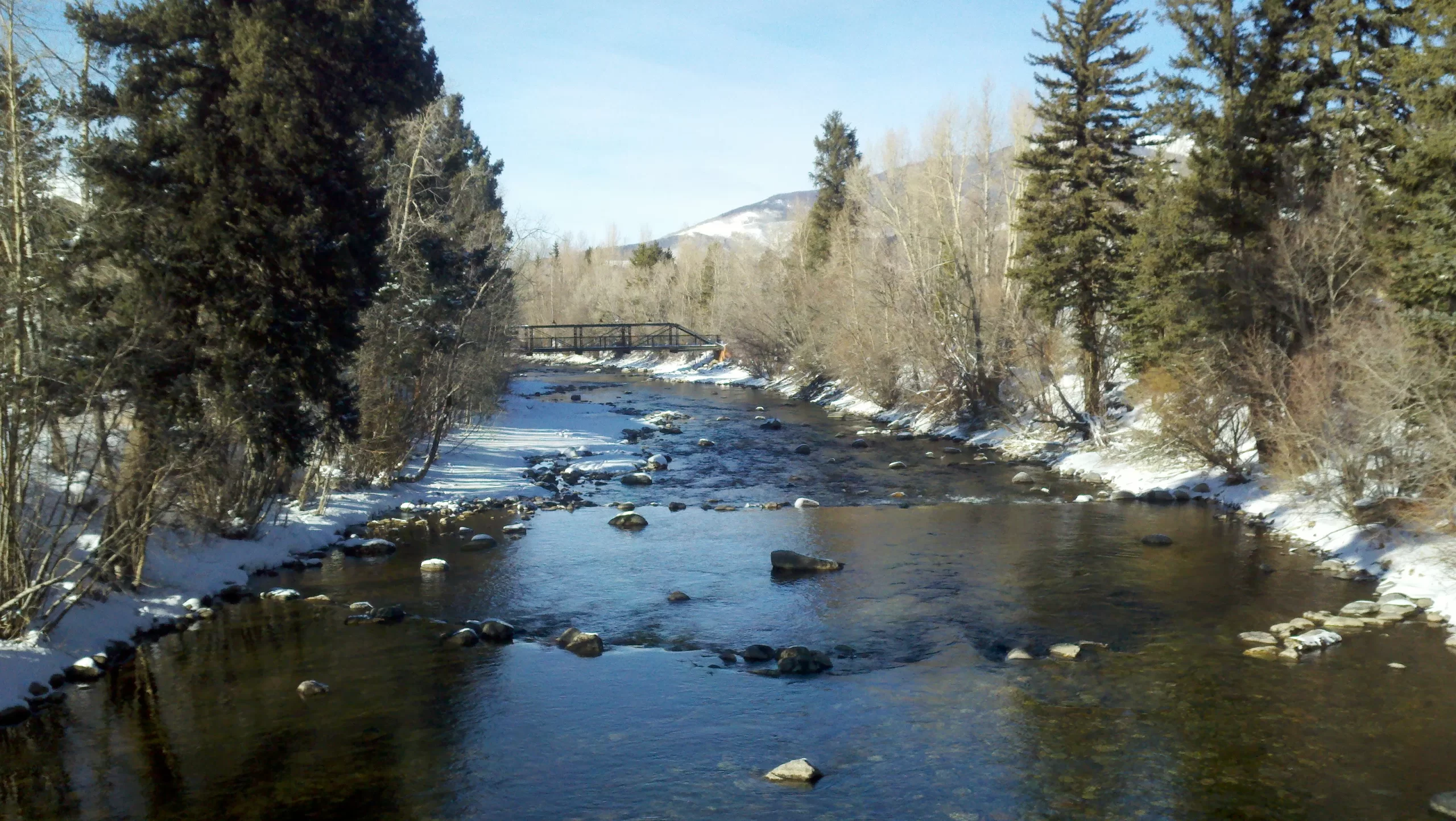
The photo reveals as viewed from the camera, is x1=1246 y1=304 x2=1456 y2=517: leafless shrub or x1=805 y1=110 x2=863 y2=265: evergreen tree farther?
x1=805 y1=110 x2=863 y2=265: evergreen tree

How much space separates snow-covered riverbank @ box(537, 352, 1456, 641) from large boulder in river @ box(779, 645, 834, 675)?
9.32 m

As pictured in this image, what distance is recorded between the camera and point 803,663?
1332cm

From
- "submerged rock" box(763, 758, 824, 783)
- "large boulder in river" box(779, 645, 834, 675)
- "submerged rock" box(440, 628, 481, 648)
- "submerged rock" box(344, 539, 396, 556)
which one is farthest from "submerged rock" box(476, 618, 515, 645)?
"submerged rock" box(344, 539, 396, 556)

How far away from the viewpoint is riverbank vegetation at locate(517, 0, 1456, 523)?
1736 centimetres

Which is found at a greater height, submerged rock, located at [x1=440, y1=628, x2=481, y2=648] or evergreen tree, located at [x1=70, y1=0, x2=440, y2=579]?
evergreen tree, located at [x1=70, y1=0, x2=440, y2=579]

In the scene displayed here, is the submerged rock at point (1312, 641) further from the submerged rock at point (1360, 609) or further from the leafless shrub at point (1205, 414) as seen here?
the leafless shrub at point (1205, 414)

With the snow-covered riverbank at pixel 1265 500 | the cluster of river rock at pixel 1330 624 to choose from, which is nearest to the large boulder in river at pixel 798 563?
the cluster of river rock at pixel 1330 624

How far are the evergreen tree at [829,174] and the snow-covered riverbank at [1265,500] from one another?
15.3m

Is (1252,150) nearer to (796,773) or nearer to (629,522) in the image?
(629,522)

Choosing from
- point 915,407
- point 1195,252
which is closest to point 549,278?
point 915,407

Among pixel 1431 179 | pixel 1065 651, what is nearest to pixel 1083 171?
pixel 1431 179

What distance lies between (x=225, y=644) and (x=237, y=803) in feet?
17.9

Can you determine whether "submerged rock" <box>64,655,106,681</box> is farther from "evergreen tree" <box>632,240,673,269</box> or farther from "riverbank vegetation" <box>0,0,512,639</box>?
"evergreen tree" <box>632,240,673,269</box>

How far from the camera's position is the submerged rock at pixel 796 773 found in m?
9.95
